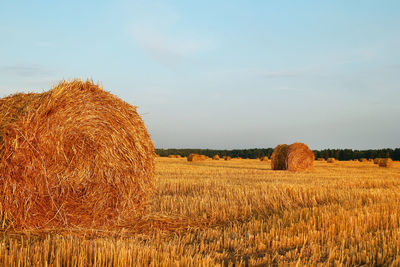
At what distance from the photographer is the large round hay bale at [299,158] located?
62.6 feet

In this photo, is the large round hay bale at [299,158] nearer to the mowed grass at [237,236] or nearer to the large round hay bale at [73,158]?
the mowed grass at [237,236]

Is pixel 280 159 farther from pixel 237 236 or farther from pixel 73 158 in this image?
pixel 73 158

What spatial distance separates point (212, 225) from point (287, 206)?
6.62 feet

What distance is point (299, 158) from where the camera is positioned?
1933cm

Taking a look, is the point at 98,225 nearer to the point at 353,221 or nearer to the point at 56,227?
the point at 56,227

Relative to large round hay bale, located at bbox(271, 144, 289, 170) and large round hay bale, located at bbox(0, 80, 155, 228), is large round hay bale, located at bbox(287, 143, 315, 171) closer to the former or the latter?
large round hay bale, located at bbox(271, 144, 289, 170)

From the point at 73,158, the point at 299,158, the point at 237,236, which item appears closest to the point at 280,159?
the point at 299,158

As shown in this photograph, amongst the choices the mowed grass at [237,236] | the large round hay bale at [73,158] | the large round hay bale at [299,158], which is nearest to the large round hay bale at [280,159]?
the large round hay bale at [299,158]

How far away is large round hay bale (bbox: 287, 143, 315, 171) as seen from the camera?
19078mm

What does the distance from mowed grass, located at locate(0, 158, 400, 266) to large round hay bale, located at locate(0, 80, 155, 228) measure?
0.34 meters

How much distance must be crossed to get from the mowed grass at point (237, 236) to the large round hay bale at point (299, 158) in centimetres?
1075

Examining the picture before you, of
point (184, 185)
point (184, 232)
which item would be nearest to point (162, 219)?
point (184, 232)

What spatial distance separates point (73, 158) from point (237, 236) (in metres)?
2.75

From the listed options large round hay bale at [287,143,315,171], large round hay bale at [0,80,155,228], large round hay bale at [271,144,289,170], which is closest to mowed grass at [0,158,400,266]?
large round hay bale at [0,80,155,228]
